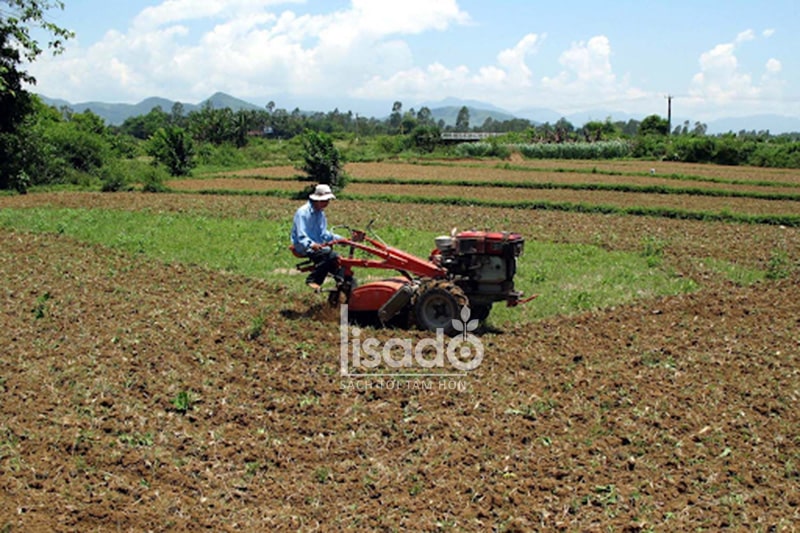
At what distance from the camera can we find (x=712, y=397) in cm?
714

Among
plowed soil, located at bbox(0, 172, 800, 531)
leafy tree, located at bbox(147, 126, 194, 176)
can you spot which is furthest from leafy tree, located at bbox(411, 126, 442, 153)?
plowed soil, located at bbox(0, 172, 800, 531)

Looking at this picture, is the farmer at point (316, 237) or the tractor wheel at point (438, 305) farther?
the farmer at point (316, 237)

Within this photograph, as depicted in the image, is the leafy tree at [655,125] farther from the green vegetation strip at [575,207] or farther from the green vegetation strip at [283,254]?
the green vegetation strip at [283,254]

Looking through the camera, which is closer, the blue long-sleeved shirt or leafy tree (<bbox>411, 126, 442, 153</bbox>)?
the blue long-sleeved shirt

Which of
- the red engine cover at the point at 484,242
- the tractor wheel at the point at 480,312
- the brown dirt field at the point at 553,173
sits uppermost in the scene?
the brown dirt field at the point at 553,173

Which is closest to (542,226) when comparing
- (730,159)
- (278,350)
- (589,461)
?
(278,350)

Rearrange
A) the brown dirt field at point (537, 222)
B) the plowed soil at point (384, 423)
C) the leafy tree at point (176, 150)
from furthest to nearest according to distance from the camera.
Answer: the leafy tree at point (176, 150), the brown dirt field at point (537, 222), the plowed soil at point (384, 423)

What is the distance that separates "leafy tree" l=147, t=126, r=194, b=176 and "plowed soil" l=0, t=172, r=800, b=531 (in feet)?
103

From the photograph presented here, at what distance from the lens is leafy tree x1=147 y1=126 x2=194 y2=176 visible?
40.9 m

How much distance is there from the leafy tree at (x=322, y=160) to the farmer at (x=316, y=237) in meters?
21.1

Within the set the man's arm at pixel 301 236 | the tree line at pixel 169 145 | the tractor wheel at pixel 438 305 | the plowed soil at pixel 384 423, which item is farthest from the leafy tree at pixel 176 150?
the tractor wheel at pixel 438 305

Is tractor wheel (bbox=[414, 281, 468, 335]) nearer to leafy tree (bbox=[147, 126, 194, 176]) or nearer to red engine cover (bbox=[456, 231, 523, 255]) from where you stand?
red engine cover (bbox=[456, 231, 523, 255])

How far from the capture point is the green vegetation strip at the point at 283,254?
1162cm

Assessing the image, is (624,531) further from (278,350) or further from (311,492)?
(278,350)
